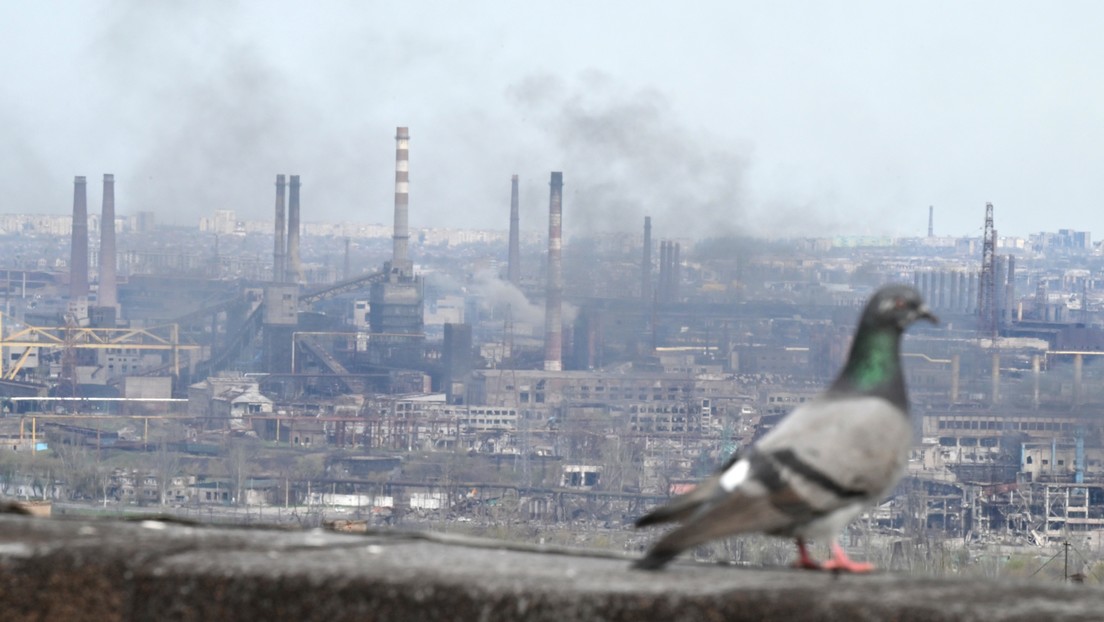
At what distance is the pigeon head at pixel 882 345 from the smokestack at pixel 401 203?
1241 inches

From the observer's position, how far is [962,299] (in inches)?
1390

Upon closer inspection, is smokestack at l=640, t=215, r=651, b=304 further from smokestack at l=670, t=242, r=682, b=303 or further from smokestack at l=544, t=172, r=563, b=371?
smokestack at l=544, t=172, r=563, b=371

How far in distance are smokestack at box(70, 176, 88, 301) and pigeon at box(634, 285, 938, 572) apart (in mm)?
35039

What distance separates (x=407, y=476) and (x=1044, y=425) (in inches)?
307

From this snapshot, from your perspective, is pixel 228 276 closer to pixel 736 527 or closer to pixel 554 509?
pixel 554 509

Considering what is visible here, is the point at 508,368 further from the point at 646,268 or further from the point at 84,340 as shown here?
the point at 84,340

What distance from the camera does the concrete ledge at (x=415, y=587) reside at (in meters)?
0.96

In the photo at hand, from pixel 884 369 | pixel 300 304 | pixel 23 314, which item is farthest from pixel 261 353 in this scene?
pixel 884 369

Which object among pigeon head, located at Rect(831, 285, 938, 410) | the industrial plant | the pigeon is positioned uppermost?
pigeon head, located at Rect(831, 285, 938, 410)

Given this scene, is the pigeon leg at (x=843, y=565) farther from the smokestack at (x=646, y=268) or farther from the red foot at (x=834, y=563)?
the smokestack at (x=646, y=268)

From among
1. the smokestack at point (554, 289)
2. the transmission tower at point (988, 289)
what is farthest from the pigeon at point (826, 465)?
the smokestack at point (554, 289)

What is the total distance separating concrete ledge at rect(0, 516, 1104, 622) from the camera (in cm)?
96

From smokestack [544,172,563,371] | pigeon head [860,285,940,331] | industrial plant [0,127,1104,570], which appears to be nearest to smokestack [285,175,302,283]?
industrial plant [0,127,1104,570]

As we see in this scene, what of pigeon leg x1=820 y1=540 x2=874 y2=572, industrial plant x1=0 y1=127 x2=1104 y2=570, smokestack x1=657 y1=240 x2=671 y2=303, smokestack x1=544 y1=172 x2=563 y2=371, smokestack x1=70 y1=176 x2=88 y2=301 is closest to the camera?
pigeon leg x1=820 y1=540 x2=874 y2=572
